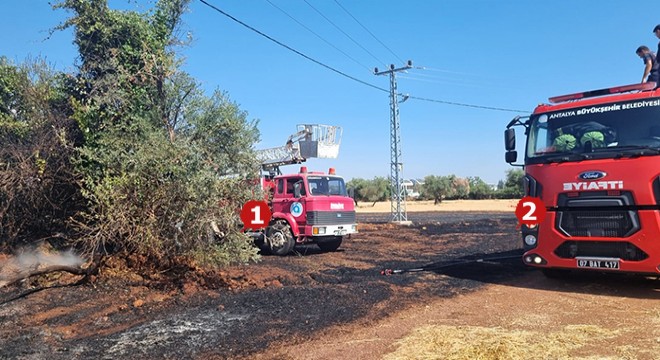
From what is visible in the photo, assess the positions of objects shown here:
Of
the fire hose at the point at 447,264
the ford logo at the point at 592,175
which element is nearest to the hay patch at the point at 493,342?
the ford logo at the point at 592,175

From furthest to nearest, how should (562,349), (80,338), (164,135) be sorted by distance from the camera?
(164,135)
(80,338)
(562,349)

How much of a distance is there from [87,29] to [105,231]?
4460 millimetres

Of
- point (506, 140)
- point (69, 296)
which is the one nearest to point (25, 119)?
point (69, 296)

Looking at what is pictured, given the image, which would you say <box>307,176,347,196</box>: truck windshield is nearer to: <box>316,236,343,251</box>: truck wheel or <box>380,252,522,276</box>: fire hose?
<box>316,236,343,251</box>: truck wheel

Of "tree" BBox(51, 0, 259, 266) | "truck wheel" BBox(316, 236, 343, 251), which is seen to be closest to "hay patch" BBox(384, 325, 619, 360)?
"tree" BBox(51, 0, 259, 266)

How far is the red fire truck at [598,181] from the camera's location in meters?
7.00

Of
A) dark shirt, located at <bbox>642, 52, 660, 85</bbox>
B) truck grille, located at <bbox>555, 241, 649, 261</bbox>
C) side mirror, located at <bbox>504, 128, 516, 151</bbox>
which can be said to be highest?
dark shirt, located at <bbox>642, 52, 660, 85</bbox>

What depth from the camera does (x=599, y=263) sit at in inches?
289

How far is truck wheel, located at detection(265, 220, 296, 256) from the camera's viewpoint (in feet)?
43.7

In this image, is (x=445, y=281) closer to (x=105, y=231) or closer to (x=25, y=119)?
(x=105, y=231)

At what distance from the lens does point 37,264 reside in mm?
8305

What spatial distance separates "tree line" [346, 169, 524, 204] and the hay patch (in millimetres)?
54497

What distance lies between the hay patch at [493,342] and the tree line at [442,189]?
179ft

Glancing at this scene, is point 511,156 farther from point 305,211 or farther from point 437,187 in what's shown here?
point 437,187
